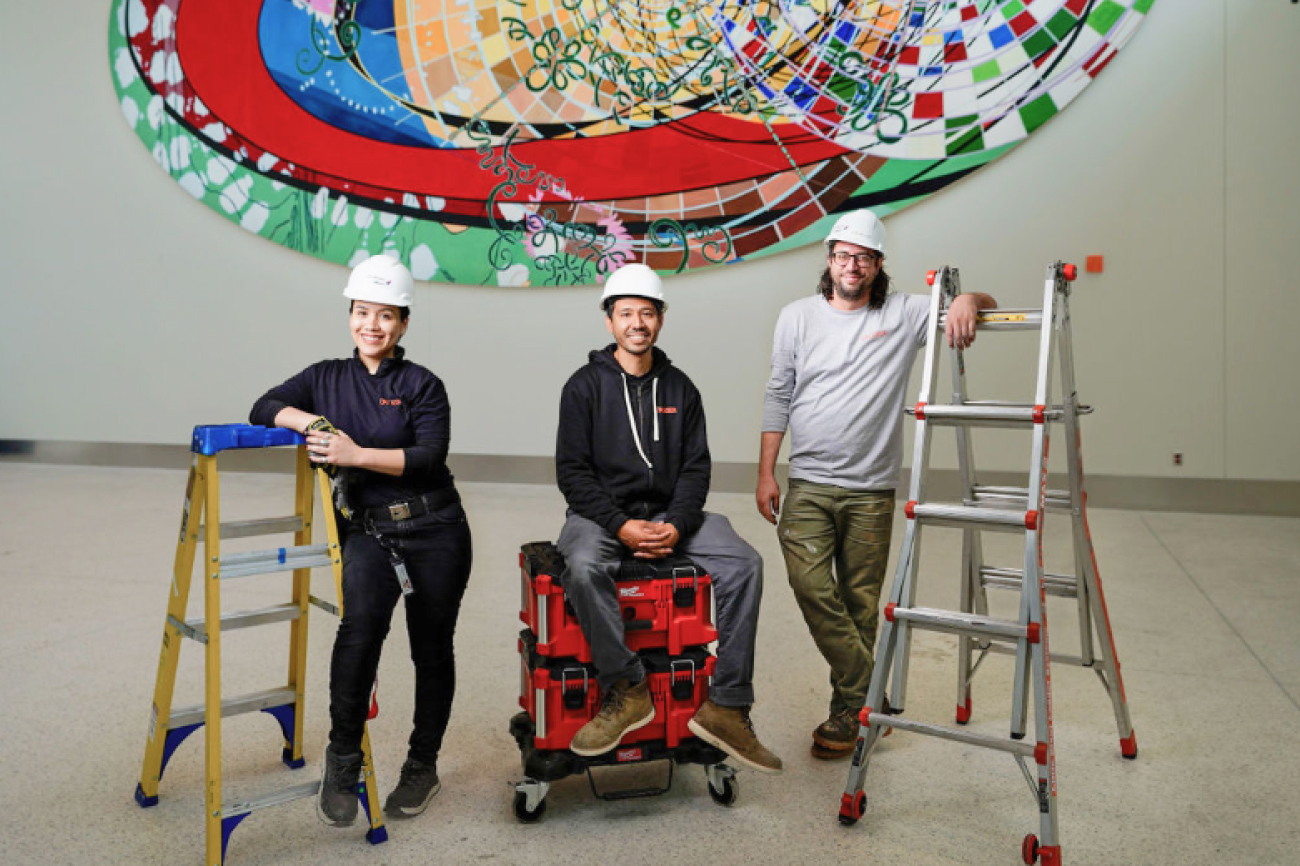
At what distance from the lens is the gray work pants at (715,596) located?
225cm

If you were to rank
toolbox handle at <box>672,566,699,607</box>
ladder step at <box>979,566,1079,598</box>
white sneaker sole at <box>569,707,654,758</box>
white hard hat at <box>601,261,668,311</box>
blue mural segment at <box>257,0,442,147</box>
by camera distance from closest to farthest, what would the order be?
white sneaker sole at <box>569,707,654,758</box> < toolbox handle at <box>672,566,699,607</box> < white hard hat at <box>601,261,668,311</box> < ladder step at <box>979,566,1079,598</box> < blue mural segment at <box>257,0,442,147</box>

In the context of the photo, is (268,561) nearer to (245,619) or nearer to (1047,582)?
(245,619)

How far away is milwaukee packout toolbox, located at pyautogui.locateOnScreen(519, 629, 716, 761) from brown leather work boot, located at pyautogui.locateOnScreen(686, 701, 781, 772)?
0.17 feet

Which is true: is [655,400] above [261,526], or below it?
above

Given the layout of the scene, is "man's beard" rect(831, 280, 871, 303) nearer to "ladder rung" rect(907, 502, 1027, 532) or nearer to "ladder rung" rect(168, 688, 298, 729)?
"ladder rung" rect(907, 502, 1027, 532)

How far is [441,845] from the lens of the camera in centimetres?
219

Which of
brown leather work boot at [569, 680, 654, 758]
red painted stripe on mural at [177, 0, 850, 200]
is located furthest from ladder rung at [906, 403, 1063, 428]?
red painted stripe on mural at [177, 0, 850, 200]

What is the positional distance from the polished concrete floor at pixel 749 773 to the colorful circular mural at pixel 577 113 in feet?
9.56

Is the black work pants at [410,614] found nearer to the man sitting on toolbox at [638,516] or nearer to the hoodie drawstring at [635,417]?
the man sitting on toolbox at [638,516]

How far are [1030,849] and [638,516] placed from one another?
3.65 ft

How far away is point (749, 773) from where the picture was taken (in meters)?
2.58

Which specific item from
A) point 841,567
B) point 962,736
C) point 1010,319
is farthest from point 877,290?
point 962,736

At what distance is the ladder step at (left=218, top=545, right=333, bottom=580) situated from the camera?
2.01 meters

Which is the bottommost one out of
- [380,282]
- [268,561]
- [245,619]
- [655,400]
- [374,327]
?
[245,619]
